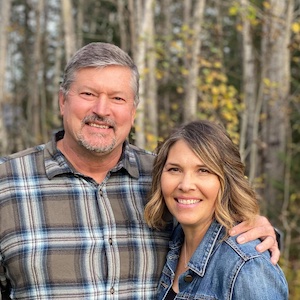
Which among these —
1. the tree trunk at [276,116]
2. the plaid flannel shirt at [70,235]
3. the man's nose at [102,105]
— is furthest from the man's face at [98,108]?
the tree trunk at [276,116]

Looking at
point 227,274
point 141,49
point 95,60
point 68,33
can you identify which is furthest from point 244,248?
point 68,33

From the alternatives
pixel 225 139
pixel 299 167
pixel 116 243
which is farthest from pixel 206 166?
pixel 299 167

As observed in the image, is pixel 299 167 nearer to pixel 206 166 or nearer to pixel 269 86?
pixel 269 86

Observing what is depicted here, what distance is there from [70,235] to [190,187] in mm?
681

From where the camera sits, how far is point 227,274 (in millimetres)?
2455

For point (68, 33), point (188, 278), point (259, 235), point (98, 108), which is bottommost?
point (188, 278)

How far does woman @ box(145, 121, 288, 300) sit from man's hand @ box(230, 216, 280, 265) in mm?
26

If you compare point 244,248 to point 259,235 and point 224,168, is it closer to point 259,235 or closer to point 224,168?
point 259,235

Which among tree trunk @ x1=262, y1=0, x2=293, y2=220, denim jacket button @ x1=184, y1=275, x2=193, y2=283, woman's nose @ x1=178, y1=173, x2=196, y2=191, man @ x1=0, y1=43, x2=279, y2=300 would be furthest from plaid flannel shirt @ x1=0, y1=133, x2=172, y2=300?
tree trunk @ x1=262, y1=0, x2=293, y2=220

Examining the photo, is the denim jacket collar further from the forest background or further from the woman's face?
the forest background

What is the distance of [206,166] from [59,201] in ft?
2.63

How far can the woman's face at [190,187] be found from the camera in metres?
2.64

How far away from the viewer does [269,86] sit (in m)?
8.48

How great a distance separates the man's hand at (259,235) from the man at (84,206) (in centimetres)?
3
